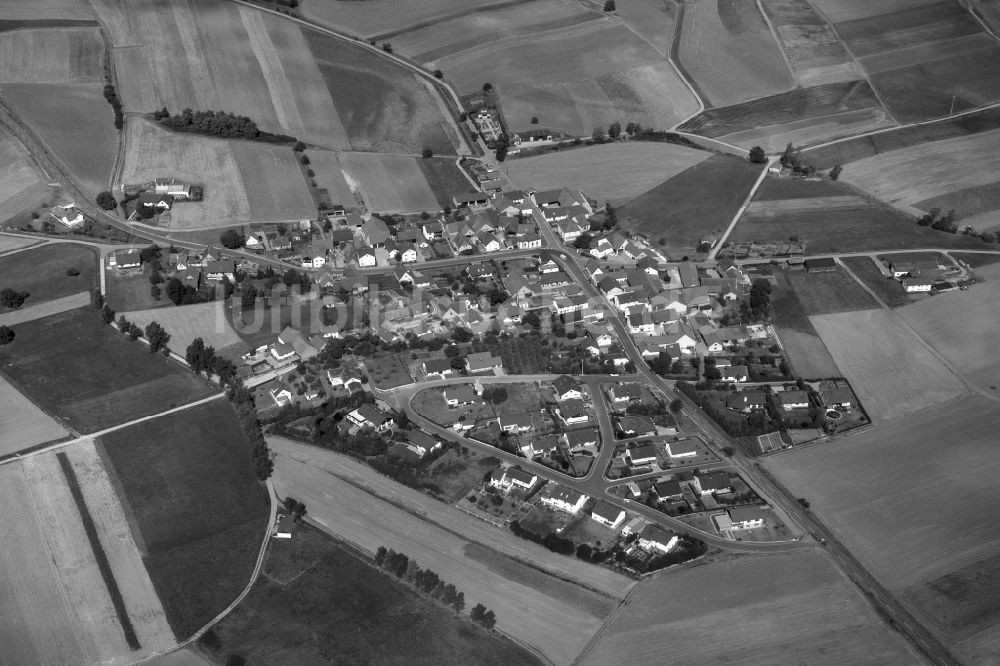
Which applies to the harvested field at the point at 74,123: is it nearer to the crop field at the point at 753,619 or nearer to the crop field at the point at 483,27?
the crop field at the point at 483,27

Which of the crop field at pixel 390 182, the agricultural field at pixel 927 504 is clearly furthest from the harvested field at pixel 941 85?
the crop field at pixel 390 182

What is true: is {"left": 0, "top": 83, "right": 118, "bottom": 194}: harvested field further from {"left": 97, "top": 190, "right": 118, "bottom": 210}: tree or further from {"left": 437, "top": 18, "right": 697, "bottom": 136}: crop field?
{"left": 437, "top": 18, "right": 697, "bottom": 136}: crop field

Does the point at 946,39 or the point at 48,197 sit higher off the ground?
the point at 946,39

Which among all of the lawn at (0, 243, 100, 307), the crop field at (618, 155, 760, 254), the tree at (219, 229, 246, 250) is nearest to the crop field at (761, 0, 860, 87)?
the crop field at (618, 155, 760, 254)

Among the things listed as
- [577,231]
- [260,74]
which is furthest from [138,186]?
[577,231]

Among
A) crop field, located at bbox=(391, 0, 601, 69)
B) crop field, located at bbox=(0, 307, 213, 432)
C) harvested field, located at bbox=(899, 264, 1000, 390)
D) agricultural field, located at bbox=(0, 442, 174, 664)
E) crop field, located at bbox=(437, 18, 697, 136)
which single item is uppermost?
crop field, located at bbox=(391, 0, 601, 69)

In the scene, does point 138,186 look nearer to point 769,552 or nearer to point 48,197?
point 48,197
